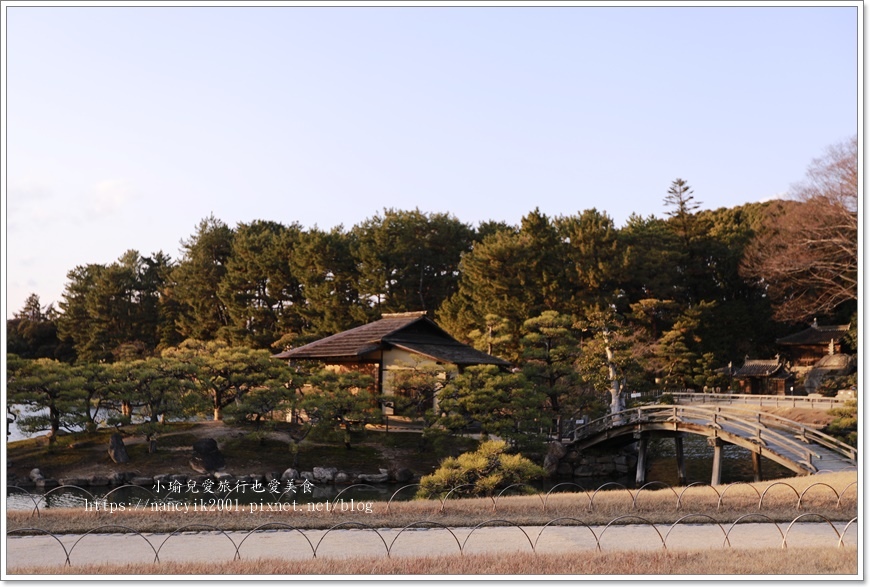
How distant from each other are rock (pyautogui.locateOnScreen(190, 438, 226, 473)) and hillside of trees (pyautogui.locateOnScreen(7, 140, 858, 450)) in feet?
28.7

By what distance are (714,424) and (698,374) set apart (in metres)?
17.3

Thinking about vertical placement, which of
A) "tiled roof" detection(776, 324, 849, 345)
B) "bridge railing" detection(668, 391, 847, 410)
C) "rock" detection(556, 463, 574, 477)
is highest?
"tiled roof" detection(776, 324, 849, 345)

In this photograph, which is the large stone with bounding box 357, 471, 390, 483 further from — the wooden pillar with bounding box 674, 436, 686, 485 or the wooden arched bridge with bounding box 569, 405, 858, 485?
the wooden pillar with bounding box 674, 436, 686, 485

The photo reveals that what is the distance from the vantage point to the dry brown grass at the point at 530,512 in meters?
10.8

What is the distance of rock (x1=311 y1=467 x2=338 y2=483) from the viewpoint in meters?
19.8

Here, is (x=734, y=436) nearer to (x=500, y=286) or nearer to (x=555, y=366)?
(x=555, y=366)

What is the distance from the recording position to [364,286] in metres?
38.5

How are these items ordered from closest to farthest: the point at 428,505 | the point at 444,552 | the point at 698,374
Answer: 1. the point at 444,552
2. the point at 428,505
3. the point at 698,374

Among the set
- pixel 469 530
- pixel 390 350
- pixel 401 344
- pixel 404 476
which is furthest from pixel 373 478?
pixel 469 530

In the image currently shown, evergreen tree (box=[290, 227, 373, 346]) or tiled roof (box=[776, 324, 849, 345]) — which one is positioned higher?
evergreen tree (box=[290, 227, 373, 346])

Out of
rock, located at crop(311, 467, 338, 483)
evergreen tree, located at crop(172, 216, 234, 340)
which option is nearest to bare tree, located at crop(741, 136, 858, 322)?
rock, located at crop(311, 467, 338, 483)

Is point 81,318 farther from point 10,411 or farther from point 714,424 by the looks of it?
point 714,424

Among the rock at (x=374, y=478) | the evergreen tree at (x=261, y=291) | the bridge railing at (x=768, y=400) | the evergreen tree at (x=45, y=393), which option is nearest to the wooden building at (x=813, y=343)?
the bridge railing at (x=768, y=400)
